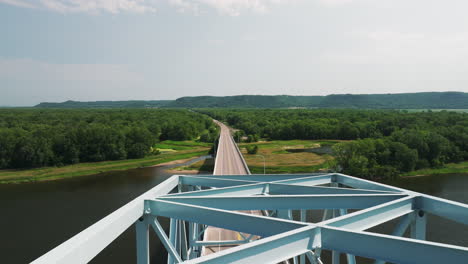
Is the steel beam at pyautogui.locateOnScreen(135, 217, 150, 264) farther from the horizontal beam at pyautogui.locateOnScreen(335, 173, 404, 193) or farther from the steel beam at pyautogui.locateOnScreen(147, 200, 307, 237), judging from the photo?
A: the horizontal beam at pyautogui.locateOnScreen(335, 173, 404, 193)

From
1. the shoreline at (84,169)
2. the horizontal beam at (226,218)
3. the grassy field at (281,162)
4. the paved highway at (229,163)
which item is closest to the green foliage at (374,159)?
the grassy field at (281,162)

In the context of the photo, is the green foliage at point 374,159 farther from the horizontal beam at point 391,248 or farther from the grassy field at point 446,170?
the horizontal beam at point 391,248

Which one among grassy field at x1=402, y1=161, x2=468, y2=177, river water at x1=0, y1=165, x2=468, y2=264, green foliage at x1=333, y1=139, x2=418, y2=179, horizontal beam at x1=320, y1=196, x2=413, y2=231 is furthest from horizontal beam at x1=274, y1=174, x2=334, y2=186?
grassy field at x1=402, y1=161, x2=468, y2=177

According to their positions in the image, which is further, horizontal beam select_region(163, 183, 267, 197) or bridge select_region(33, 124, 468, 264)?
horizontal beam select_region(163, 183, 267, 197)

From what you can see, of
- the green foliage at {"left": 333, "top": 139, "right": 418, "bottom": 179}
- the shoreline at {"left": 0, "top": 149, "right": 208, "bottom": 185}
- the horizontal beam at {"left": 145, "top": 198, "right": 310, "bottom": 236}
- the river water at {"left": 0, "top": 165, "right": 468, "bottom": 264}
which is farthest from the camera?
the shoreline at {"left": 0, "top": 149, "right": 208, "bottom": 185}

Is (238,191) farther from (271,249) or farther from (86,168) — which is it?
(86,168)

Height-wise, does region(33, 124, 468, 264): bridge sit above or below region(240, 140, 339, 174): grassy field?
above
